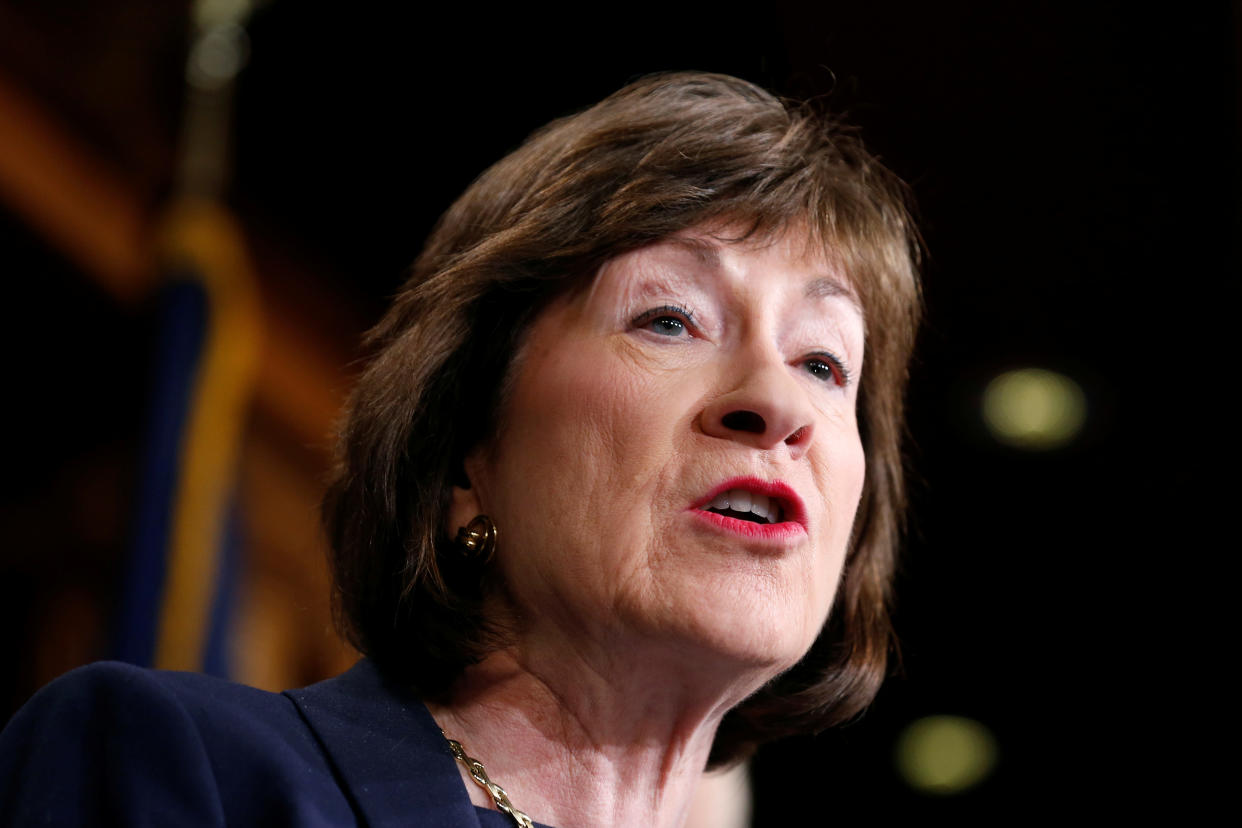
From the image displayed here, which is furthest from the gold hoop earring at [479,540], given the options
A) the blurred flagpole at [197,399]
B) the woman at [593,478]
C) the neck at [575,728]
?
the blurred flagpole at [197,399]

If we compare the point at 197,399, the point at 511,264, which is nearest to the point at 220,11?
the point at 197,399

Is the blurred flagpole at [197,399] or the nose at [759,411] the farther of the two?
the blurred flagpole at [197,399]

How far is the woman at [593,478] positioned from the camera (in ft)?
3.76

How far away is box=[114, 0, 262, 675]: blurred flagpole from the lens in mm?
2680

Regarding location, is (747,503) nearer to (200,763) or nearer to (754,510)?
(754,510)

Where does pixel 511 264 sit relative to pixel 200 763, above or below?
above

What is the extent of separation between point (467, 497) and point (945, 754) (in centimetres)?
119

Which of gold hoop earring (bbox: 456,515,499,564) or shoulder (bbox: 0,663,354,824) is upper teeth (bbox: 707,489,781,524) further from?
shoulder (bbox: 0,663,354,824)

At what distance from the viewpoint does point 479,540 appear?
1.28 m

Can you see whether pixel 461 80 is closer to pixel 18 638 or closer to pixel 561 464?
pixel 561 464

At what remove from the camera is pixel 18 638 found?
387cm

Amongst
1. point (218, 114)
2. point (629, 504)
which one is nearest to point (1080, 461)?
point (629, 504)

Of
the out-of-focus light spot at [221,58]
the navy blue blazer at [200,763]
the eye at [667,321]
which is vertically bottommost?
the navy blue blazer at [200,763]

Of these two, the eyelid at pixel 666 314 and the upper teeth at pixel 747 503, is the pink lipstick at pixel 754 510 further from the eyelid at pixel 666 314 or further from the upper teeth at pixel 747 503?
the eyelid at pixel 666 314
